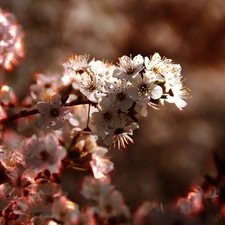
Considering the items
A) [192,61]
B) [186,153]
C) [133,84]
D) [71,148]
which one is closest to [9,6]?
[192,61]

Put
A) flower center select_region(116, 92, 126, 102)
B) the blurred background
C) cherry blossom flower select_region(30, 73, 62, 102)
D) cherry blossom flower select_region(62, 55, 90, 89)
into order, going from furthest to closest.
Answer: the blurred background
cherry blossom flower select_region(30, 73, 62, 102)
cherry blossom flower select_region(62, 55, 90, 89)
flower center select_region(116, 92, 126, 102)

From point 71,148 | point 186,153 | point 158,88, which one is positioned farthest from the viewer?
point 186,153

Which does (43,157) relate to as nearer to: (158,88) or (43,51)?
(158,88)

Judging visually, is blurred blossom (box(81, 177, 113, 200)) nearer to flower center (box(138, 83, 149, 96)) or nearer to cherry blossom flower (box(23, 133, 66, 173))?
cherry blossom flower (box(23, 133, 66, 173))

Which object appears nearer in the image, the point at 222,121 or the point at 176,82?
the point at 176,82

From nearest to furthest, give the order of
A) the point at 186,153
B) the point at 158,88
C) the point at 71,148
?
the point at 158,88, the point at 71,148, the point at 186,153

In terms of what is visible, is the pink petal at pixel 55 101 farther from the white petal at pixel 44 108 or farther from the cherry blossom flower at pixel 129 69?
the cherry blossom flower at pixel 129 69

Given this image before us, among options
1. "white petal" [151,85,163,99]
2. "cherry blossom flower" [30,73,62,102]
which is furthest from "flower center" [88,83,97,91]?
"cherry blossom flower" [30,73,62,102]
